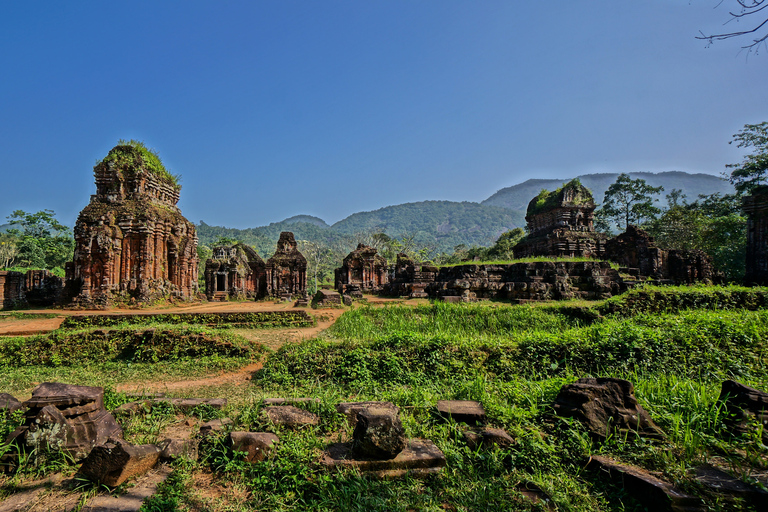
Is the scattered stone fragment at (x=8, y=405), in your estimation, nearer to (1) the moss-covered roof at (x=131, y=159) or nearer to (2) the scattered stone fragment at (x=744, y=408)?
(2) the scattered stone fragment at (x=744, y=408)

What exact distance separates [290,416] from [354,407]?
0.68m

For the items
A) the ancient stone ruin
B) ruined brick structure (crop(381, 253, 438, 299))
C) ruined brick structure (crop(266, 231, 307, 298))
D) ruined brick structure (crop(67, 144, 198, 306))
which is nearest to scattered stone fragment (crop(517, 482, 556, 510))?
ruined brick structure (crop(381, 253, 438, 299))

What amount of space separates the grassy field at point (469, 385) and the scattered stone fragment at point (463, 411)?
0.42 feet

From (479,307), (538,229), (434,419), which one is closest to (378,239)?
(538,229)

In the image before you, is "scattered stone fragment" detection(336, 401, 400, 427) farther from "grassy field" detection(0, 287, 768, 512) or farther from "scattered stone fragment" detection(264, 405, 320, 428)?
"scattered stone fragment" detection(264, 405, 320, 428)

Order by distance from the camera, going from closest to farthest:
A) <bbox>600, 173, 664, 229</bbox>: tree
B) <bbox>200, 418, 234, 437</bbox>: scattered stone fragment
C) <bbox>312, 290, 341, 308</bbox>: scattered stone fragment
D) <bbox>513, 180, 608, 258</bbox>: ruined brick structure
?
<bbox>200, 418, 234, 437</bbox>: scattered stone fragment
<bbox>312, 290, 341, 308</bbox>: scattered stone fragment
<bbox>513, 180, 608, 258</bbox>: ruined brick structure
<bbox>600, 173, 664, 229</bbox>: tree

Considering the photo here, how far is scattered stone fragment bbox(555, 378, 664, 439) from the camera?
3211 mm

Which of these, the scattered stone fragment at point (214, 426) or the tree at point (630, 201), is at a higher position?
the tree at point (630, 201)

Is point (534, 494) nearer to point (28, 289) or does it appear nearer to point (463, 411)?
point (463, 411)

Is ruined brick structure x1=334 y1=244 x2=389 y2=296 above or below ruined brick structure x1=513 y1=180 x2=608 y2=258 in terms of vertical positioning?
below

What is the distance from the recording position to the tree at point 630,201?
115 ft

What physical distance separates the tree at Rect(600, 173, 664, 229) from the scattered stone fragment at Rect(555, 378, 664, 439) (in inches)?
1489

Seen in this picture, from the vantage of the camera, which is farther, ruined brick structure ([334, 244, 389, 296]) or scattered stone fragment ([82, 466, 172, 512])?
ruined brick structure ([334, 244, 389, 296])

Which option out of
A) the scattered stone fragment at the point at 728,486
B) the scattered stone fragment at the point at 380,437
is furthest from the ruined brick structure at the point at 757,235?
the scattered stone fragment at the point at 380,437
